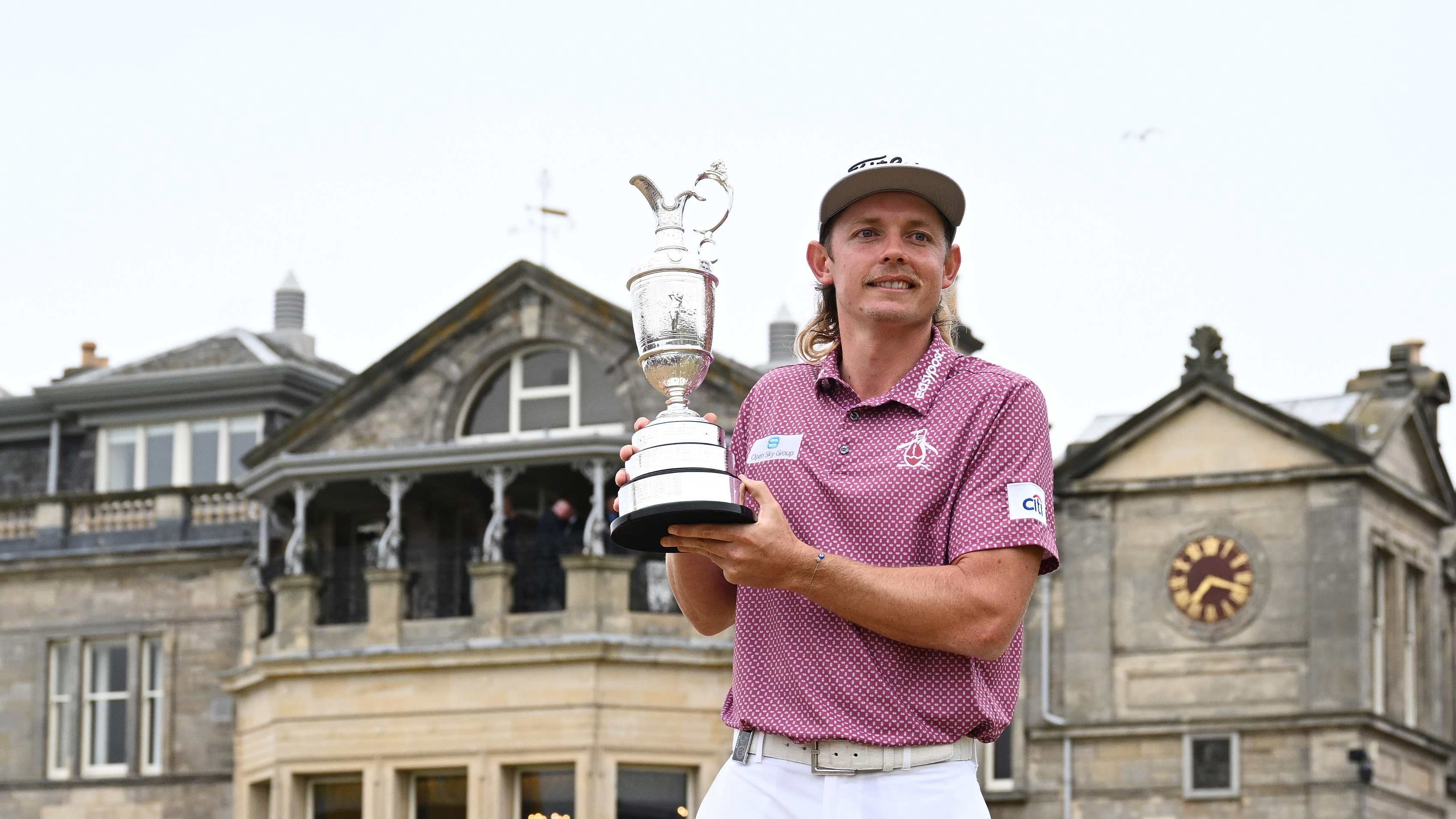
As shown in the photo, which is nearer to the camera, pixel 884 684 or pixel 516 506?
pixel 884 684

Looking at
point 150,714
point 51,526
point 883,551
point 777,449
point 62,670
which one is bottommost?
point 883,551

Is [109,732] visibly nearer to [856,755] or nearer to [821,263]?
[821,263]

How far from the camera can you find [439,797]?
1054 inches

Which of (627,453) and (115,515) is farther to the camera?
(115,515)

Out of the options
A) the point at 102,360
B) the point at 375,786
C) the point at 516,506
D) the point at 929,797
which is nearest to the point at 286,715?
the point at 375,786

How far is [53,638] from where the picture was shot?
30.6 m

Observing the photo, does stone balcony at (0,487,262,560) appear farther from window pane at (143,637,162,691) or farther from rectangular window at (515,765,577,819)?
rectangular window at (515,765,577,819)

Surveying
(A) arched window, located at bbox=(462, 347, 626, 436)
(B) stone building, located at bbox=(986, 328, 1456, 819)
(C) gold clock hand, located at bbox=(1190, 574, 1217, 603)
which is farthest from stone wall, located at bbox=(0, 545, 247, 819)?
(C) gold clock hand, located at bbox=(1190, 574, 1217, 603)

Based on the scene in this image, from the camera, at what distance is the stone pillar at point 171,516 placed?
99.6 feet

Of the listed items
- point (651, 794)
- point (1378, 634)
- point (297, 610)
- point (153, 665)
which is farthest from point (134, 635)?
point (1378, 634)

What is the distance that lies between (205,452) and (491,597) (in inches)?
273

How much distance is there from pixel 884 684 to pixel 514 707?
22.7m

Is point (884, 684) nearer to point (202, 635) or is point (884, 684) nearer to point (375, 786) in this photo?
point (375, 786)

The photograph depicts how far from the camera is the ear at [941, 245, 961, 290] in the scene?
4.41m
